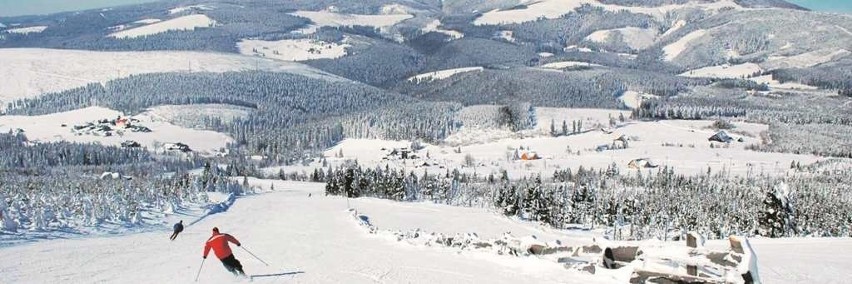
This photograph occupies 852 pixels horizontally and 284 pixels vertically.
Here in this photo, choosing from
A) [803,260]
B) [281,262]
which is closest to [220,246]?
[281,262]

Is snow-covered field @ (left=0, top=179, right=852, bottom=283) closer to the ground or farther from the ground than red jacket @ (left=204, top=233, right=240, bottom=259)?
closer to the ground

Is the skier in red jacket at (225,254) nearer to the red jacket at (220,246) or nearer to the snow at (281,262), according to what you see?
the red jacket at (220,246)

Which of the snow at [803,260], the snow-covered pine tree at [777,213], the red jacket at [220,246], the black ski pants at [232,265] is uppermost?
the red jacket at [220,246]

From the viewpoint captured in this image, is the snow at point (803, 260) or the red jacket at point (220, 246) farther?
the snow at point (803, 260)

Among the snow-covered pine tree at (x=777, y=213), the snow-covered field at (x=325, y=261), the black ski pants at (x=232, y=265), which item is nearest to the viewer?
the snow-covered field at (x=325, y=261)

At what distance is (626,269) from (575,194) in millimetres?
97787

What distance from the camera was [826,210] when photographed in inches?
4419

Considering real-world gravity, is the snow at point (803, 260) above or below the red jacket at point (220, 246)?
below

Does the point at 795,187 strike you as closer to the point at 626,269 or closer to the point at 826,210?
the point at 826,210

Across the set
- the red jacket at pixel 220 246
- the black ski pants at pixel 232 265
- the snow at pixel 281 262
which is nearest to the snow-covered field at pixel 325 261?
the snow at pixel 281 262

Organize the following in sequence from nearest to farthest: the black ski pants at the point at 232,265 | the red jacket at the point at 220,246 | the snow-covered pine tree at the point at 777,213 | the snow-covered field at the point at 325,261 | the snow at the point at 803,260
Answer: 1. the snow-covered field at the point at 325,261
2. the red jacket at the point at 220,246
3. the black ski pants at the point at 232,265
4. the snow at the point at 803,260
5. the snow-covered pine tree at the point at 777,213

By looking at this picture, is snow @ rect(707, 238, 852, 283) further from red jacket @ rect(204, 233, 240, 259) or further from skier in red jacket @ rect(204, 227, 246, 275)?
red jacket @ rect(204, 233, 240, 259)

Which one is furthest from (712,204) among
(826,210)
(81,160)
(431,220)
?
(81,160)

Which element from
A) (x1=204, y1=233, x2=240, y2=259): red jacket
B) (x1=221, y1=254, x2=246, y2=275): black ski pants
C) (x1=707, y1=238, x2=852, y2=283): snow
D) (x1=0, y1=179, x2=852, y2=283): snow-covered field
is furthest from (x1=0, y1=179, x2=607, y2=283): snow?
(x1=707, y1=238, x2=852, y2=283): snow
